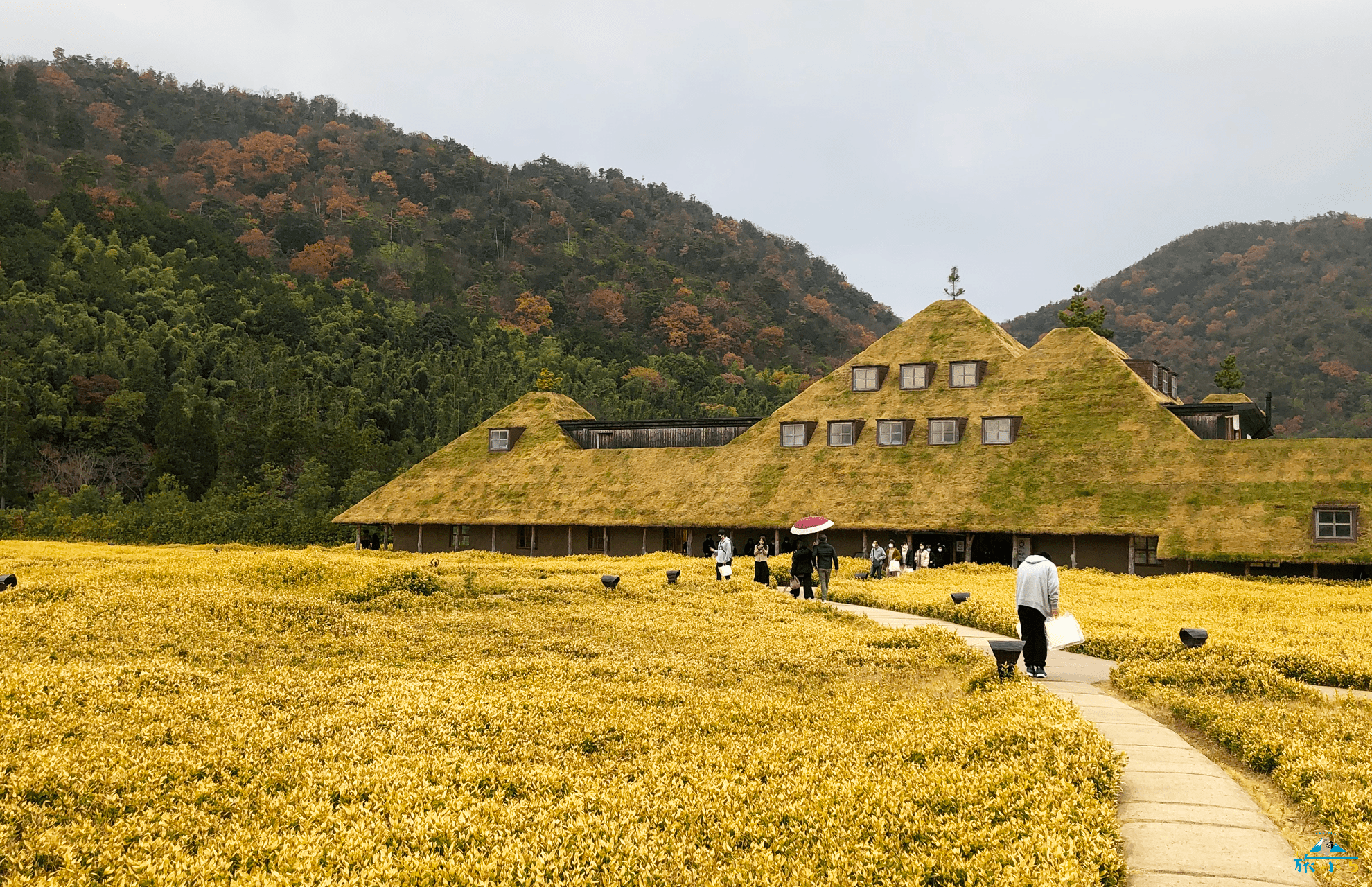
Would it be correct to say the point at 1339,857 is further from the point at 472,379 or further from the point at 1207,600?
the point at 472,379

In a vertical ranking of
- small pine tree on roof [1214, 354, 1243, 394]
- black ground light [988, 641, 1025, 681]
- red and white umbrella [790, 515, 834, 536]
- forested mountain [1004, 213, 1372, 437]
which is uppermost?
forested mountain [1004, 213, 1372, 437]

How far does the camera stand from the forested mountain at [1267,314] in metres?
104

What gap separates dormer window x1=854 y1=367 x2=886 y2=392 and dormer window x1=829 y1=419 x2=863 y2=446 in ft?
8.08

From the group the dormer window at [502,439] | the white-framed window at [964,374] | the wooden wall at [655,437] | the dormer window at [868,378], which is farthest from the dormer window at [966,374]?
the dormer window at [502,439]

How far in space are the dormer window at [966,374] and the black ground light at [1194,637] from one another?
112ft

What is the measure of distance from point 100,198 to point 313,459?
73.3 metres

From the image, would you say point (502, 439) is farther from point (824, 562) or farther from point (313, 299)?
point (313, 299)

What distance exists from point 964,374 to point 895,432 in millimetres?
5047

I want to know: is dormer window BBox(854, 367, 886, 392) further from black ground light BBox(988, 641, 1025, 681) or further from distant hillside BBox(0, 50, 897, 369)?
distant hillside BBox(0, 50, 897, 369)

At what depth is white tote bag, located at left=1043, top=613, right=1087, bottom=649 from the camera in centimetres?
1584

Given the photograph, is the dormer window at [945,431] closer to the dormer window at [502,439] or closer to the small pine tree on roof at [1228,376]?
the small pine tree on roof at [1228,376]

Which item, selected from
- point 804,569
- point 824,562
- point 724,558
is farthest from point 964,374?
point 804,569

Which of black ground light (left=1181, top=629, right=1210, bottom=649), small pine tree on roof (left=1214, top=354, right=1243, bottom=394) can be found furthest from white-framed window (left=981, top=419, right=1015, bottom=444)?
black ground light (left=1181, top=629, right=1210, bottom=649)

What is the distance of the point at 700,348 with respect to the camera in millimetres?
130750
